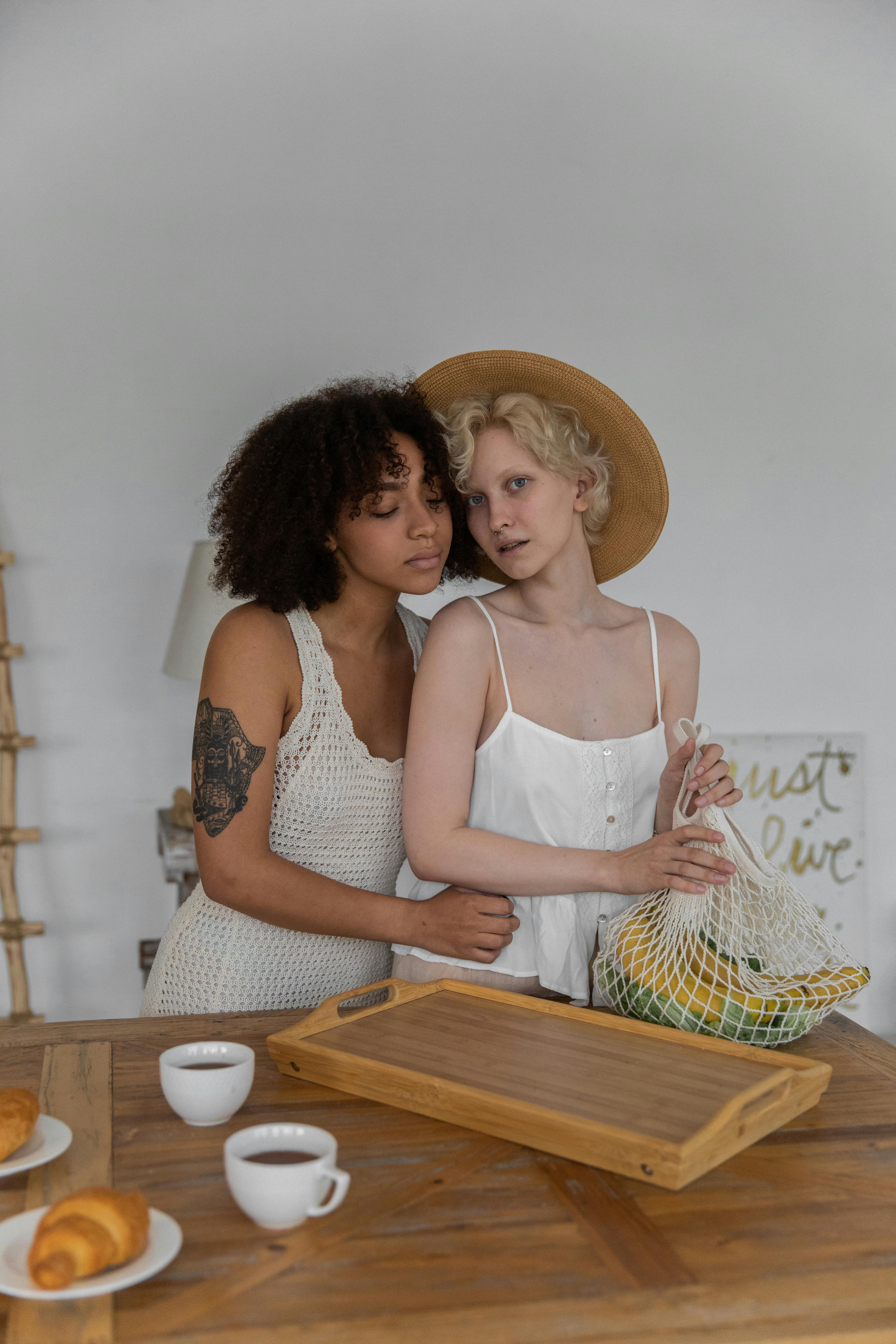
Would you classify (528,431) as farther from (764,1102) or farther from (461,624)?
(764,1102)

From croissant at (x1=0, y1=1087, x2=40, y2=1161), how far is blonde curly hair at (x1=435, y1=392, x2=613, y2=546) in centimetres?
105

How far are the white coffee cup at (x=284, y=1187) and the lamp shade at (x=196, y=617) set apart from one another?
1.88m

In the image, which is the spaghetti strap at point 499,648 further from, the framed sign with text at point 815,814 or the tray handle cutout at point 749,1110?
the framed sign with text at point 815,814

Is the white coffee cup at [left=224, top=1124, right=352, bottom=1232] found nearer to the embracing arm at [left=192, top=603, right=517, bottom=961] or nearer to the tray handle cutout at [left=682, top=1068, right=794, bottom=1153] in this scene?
the tray handle cutout at [left=682, top=1068, right=794, bottom=1153]

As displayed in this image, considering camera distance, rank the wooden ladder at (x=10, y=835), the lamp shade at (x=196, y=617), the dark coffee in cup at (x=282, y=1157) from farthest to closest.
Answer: the wooden ladder at (x=10, y=835), the lamp shade at (x=196, y=617), the dark coffee in cup at (x=282, y=1157)

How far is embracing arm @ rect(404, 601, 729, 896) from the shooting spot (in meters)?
1.42

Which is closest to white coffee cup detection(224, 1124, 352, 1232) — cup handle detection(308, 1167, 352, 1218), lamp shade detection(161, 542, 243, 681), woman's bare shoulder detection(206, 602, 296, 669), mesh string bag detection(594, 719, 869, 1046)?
cup handle detection(308, 1167, 352, 1218)

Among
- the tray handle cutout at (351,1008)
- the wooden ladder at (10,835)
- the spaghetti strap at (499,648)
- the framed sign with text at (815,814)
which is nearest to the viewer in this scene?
the tray handle cutout at (351,1008)

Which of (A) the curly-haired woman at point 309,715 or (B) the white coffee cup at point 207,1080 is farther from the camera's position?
(A) the curly-haired woman at point 309,715

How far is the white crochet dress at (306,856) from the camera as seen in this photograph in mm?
1663

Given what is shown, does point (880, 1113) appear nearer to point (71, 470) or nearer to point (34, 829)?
point (34, 829)

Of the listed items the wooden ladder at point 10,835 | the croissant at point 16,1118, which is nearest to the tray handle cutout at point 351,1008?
the croissant at point 16,1118

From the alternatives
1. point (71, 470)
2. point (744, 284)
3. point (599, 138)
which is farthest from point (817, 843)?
point (71, 470)

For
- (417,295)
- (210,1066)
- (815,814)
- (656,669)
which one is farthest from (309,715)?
(815,814)
